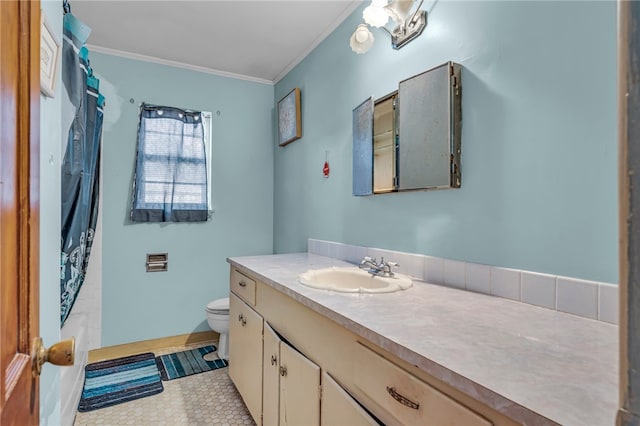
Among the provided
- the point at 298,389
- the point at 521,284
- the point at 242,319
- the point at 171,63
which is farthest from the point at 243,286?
the point at 171,63

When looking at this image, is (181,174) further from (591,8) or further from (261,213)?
(591,8)

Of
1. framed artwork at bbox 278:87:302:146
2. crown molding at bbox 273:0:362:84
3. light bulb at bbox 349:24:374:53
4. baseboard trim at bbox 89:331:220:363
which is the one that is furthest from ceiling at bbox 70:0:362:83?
baseboard trim at bbox 89:331:220:363

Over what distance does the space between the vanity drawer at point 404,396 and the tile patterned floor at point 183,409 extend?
1.26 metres

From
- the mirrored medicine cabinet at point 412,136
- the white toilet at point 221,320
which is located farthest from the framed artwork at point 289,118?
the white toilet at point 221,320

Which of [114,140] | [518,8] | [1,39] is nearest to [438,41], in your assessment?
[518,8]

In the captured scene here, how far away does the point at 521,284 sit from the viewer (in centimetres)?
113

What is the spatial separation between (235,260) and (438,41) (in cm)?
158

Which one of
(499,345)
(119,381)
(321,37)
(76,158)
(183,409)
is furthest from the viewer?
(321,37)

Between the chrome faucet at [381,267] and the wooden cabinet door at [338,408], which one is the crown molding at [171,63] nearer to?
the chrome faucet at [381,267]

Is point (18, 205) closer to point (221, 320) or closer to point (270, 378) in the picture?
point (270, 378)

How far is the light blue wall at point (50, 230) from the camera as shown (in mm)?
905

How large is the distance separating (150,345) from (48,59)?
2.41 m

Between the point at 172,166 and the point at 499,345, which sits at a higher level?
the point at 172,166

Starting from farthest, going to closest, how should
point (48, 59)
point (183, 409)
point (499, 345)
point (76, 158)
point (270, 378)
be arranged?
1. point (183, 409)
2. point (76, 158)
3. point (270, 378)
4. point (48, 59)
5. point (499, 345)
